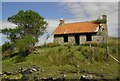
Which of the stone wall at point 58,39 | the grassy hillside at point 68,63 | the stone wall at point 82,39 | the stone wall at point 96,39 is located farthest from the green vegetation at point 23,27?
the stone wall at point 96,39

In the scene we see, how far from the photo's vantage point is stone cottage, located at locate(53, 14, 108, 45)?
1785 inches

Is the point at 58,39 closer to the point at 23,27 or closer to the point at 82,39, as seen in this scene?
the point at 82,39

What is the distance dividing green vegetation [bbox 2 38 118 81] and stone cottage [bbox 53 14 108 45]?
7.46 meters

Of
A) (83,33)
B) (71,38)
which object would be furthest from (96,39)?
(71,38)

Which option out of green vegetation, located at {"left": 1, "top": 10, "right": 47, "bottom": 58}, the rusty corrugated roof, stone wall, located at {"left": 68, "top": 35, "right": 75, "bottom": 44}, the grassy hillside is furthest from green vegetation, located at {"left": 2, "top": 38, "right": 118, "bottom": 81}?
stone wall, located at {"left": 68, "top": 35, "right": 75, "bottom": 44}

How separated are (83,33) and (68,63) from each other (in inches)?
527

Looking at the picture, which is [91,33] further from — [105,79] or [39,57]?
[105,79]

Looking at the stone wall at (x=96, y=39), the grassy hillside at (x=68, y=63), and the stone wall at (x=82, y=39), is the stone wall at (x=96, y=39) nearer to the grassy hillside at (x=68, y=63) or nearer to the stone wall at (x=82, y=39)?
the stone wall at (x=82, y=39)

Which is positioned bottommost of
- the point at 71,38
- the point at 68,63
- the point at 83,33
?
the point at 68,63

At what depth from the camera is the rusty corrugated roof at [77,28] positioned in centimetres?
4619

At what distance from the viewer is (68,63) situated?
33.6 metres

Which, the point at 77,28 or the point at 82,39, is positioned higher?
the point at 77,28

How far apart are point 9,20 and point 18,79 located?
16.1m

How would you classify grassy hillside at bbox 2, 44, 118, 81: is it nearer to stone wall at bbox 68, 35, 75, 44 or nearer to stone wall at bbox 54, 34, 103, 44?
stone wall at bbox 54, 34, 103, 44
